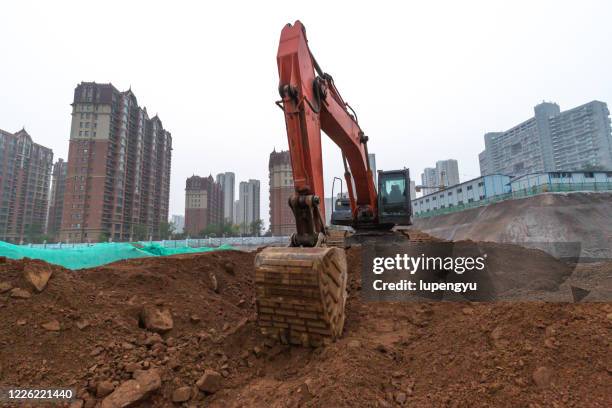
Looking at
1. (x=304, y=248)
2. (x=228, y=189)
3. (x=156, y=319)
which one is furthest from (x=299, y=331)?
(x=228, y=189)

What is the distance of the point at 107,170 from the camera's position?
4497 centimetres

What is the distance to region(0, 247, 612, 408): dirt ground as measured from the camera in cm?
231

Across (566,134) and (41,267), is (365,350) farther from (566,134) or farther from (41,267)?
(566,134)

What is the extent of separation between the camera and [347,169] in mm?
7746

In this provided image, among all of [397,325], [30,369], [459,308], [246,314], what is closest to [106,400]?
[30,369]

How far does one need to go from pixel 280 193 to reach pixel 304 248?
48613mm

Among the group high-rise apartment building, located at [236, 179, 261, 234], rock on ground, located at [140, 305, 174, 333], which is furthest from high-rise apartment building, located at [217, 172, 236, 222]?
rock on ground, located at [140, 305, 174, 333]

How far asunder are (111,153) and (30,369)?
52.9m

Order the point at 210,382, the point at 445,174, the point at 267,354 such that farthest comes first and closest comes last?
the point at 445,174, the point at 267,354, the point at 210,382

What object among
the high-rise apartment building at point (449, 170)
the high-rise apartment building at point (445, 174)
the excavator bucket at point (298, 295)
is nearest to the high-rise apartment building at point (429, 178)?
the high-rise apartment building at point (445, 174)

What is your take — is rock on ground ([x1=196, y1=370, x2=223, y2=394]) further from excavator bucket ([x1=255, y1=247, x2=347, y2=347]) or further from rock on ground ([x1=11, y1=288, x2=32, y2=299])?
rock on ground ([x1=11, y1=288, x2=32, y2=299])

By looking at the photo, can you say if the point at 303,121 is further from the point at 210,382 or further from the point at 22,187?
the point at 22,187

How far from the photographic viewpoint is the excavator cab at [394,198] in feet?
27.9

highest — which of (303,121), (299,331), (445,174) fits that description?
(445,174)
